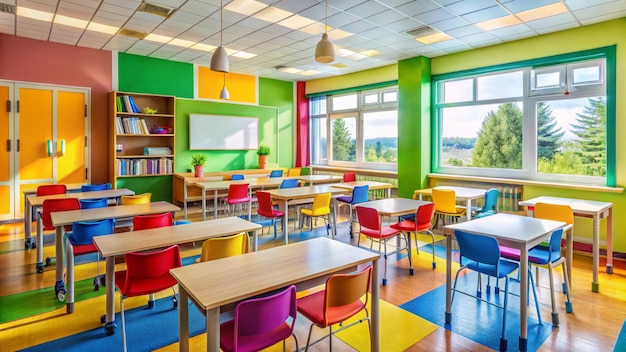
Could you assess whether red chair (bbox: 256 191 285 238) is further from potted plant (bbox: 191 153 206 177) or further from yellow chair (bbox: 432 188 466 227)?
potted plant (bbox: 191 153 206 177)

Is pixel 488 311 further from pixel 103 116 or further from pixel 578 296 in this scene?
pixel 103 116

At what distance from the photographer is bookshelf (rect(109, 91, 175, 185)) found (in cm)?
705

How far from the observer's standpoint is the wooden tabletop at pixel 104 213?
Result: 337cm

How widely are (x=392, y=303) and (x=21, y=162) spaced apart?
6.92 meters

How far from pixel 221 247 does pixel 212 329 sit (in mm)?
1043

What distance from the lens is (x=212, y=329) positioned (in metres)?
1.69

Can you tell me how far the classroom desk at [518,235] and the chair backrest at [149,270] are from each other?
217 centimetres

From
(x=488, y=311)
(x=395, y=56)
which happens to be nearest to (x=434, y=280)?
(x=488, y=311)

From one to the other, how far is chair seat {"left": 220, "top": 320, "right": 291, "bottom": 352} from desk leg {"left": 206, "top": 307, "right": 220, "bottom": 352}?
4.7 inches

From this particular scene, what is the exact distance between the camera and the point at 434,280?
3955mm

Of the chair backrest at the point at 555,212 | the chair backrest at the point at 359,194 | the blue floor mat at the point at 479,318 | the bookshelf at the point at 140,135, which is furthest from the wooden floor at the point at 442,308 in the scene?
the bookshelf at the point at 140,135

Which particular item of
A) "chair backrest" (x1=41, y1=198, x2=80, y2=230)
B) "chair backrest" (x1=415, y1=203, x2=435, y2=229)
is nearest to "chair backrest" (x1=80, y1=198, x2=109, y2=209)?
"chair backrest" (x1=41, y1=198, x2=80, y2=230)

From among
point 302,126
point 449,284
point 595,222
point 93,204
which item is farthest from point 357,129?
point 449,284

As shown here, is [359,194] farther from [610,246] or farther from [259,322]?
[259,322]
